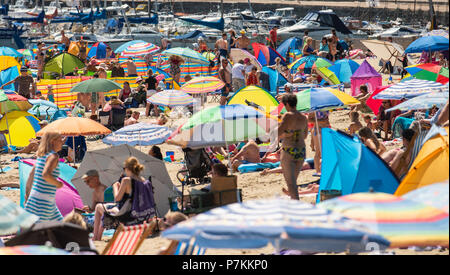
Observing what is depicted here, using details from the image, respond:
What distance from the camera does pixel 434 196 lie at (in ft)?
15.9

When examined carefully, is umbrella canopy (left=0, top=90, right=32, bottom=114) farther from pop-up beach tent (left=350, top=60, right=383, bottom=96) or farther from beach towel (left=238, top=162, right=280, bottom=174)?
pop-up beach tent (left=350, top=60, right=383, bottom=96)

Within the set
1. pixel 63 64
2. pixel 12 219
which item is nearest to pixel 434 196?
pixel 12 219

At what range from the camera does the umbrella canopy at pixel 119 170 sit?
8.24 meters

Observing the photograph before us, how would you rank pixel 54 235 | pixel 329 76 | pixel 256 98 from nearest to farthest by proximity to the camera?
pixel 54 235, pixel 256 98, pixel 329 76

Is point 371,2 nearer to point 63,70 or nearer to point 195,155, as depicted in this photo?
point 63,70

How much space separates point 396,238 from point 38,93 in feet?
44.8

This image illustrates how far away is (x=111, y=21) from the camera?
41594 mm

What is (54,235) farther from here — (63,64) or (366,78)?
(63,64)

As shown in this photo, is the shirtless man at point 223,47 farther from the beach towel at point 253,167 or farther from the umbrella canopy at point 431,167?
the umbrella canopy at point 431,167

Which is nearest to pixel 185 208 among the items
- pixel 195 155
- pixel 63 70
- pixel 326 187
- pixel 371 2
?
pixel 326 187

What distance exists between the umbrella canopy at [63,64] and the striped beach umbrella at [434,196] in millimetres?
15717

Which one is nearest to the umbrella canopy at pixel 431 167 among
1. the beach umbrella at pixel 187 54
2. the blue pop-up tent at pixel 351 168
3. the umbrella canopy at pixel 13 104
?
the blue pop-up tent at pixel 351 168

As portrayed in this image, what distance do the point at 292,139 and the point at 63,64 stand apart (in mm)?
13162

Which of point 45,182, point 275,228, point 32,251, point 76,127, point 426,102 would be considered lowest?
point 76,127
